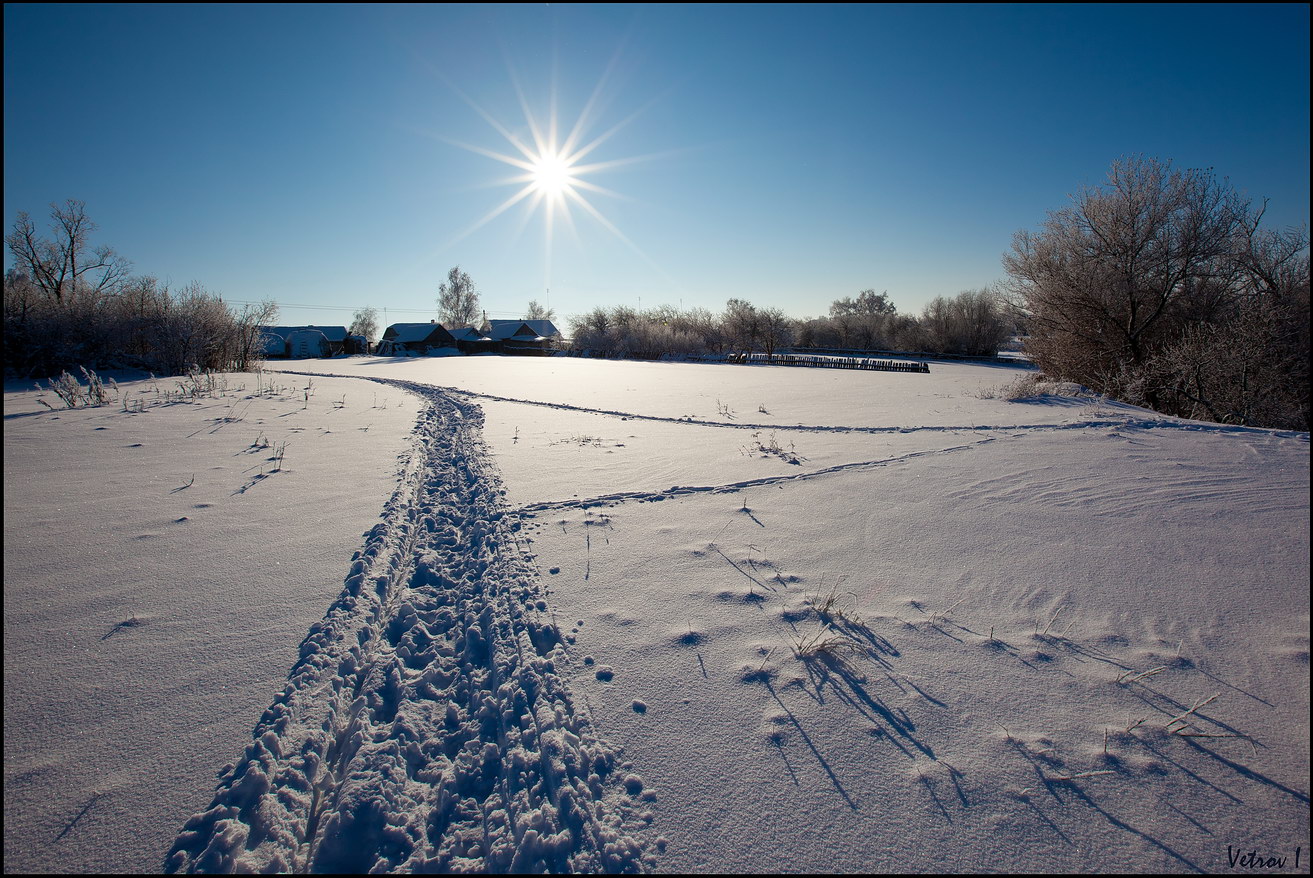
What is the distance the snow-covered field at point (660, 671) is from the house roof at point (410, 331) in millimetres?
52320

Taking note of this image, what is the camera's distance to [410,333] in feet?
175

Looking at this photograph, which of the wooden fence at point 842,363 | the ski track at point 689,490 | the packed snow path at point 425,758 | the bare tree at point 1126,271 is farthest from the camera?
the wooden fence at point 842,363

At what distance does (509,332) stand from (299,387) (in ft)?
147

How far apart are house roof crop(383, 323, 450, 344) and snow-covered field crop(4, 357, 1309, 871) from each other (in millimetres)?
52320

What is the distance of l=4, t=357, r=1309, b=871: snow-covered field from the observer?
168cm

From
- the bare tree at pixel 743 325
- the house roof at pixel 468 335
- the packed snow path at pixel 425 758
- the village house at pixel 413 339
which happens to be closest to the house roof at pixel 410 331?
the village house at pixel 413 339

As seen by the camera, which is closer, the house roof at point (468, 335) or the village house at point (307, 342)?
the village house at point (307, 342)

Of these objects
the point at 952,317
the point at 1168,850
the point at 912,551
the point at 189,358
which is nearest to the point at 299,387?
the point at 189,358

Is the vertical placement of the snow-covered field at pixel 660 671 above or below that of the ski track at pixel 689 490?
below

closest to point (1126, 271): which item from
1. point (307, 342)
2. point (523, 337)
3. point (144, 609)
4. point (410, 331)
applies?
point (144, 609)

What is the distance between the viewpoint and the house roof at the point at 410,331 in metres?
52.8

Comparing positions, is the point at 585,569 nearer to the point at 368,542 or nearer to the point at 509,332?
the point at 368,542

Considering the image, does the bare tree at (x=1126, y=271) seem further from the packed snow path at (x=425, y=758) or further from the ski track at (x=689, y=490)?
the packed snow path at (x=425, y=758)

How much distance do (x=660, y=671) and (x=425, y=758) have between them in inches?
45.5
